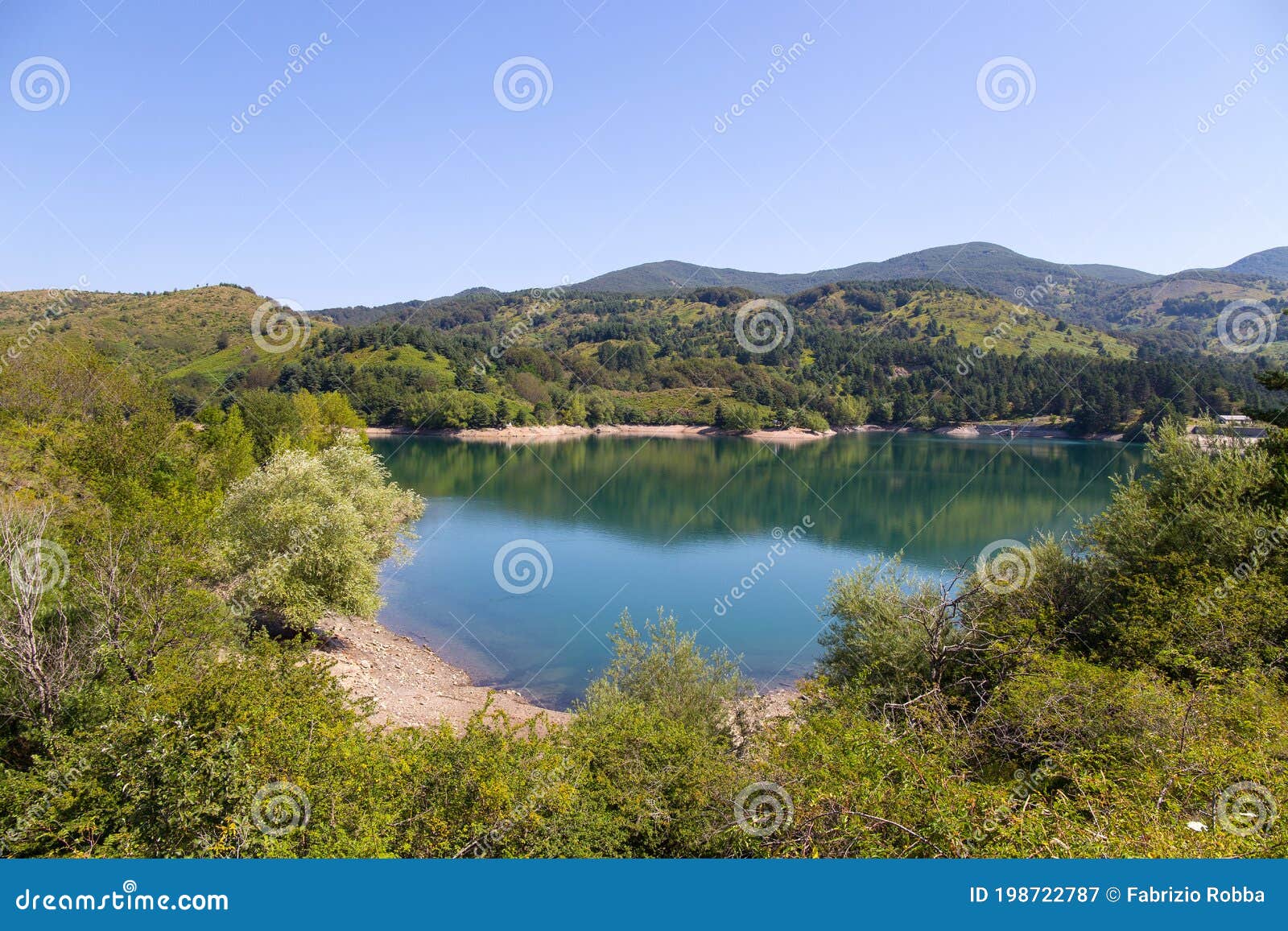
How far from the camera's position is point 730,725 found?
49.3 feet

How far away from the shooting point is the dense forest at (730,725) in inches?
287

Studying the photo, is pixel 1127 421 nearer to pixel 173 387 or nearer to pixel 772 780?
pixel 772 780

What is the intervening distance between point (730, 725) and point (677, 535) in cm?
3120

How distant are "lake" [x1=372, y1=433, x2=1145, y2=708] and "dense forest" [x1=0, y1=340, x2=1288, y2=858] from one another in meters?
7.96

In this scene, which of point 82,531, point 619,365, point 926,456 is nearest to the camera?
point 82,531

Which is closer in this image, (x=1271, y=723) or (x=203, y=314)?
(x=1271, y=723)

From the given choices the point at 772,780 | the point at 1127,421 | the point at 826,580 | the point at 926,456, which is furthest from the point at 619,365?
the point at 772,780

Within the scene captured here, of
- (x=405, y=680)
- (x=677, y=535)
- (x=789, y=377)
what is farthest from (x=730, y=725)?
(x=789, y=377)

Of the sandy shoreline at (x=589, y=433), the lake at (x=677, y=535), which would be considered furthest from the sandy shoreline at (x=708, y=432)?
the lake at (x=677, y=535)

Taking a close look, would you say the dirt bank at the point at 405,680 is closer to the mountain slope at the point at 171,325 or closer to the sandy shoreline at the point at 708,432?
the sandy shoreline at the point at 708,432

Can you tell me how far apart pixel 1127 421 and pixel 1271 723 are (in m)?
107

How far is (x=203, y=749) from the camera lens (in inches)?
327

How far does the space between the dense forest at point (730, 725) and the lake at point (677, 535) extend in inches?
313

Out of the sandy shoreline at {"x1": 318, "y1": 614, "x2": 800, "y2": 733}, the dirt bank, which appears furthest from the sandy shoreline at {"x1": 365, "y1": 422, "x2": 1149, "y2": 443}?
the sandy shoreline at {"x1": 318, "y1": 614, "x2": 800, "y2": 733}
